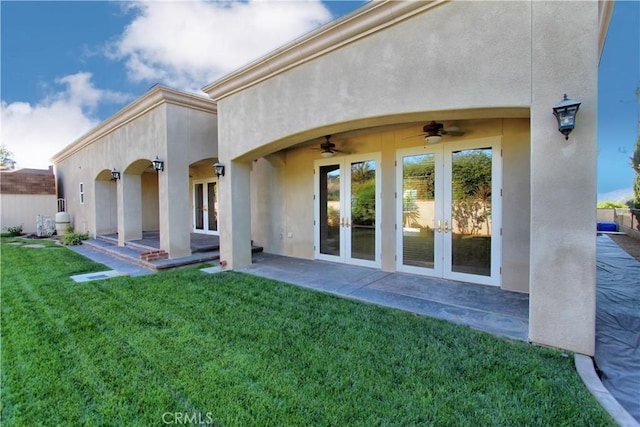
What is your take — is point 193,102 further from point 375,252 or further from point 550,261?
point 550,261

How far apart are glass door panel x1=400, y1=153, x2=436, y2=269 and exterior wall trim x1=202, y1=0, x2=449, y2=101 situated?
286 cm

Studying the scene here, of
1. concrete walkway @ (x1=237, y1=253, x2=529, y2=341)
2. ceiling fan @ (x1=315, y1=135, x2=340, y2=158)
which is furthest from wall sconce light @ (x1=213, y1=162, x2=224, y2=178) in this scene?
ceiling fan @ (x1=315, y1=135, x2=340, y2=158)

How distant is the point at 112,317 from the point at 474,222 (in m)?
6.56

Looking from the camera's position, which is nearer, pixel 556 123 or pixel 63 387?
pixel 63 387

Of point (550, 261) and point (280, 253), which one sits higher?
point (550, 261)

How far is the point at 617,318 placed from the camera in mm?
4227

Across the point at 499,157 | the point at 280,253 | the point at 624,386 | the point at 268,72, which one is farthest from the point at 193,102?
the point at 624,386

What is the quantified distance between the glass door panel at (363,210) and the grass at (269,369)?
2774mm

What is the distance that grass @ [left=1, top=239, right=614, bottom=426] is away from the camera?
93.0 inches

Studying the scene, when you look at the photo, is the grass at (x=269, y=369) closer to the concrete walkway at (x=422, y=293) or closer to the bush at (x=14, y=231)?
the concrete walkway at (x=422, y=293)

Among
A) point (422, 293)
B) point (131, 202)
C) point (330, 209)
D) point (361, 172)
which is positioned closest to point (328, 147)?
point (361, 172)

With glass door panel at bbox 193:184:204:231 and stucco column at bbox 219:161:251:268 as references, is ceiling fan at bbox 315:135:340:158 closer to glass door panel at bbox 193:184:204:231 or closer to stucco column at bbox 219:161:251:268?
stucco column at bbox 219:161:251:268

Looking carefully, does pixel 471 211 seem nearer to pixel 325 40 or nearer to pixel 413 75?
pixel 413 75

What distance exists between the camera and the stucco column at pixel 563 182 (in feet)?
10.4
